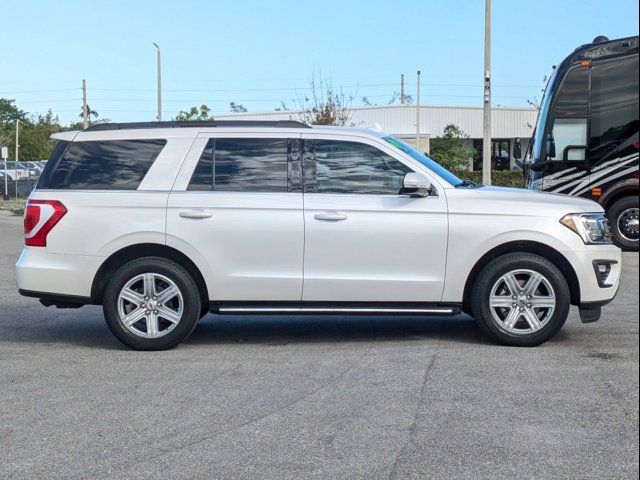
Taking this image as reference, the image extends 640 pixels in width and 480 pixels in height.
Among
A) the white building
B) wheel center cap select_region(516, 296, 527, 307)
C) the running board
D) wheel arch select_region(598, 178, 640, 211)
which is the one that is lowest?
the running board

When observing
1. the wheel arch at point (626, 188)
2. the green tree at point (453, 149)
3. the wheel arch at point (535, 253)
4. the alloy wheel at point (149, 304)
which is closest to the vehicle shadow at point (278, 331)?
the alloy wheel at point (149, 304)

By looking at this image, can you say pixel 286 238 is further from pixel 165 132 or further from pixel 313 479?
pixel 313 479

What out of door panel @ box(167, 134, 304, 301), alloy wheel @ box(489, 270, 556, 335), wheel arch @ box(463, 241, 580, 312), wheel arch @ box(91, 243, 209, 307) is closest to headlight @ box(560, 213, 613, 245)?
wheel arch @ box(463, 241, 580, 312)

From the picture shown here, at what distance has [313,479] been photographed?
411cm

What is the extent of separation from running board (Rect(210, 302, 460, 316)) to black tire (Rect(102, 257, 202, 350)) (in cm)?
→ 25

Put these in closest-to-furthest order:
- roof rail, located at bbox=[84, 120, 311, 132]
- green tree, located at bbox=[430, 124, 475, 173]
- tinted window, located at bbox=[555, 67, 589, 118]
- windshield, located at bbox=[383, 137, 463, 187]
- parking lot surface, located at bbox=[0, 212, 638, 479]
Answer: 1. parking lot surface, located at bbox=[0, 212, 638, 479]
2. windshield, located at bbox=[383, 137, 463, 187]
3. roof rail, located at bbox=[84, 120, 311, 132]
4. tinted window, located at bbox=[555, 67, 589, 118]
5. green tree, located at bbox=[430, 124, 475, 173]

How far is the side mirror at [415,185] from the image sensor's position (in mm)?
6738

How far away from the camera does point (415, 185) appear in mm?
6750

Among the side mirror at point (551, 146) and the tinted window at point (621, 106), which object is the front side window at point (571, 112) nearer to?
the side mirror at point (551, 146)

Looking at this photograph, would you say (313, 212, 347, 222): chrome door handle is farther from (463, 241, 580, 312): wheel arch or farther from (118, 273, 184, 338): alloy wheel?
(118, 273, 184, 338): alloy wheel

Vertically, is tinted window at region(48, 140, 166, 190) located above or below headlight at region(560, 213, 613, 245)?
above

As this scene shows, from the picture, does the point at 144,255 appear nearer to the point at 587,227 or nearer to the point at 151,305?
the point at 151,305

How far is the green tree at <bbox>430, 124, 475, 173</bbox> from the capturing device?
4519cm

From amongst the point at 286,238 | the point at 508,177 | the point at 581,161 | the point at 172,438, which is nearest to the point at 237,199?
the point at 286,238
